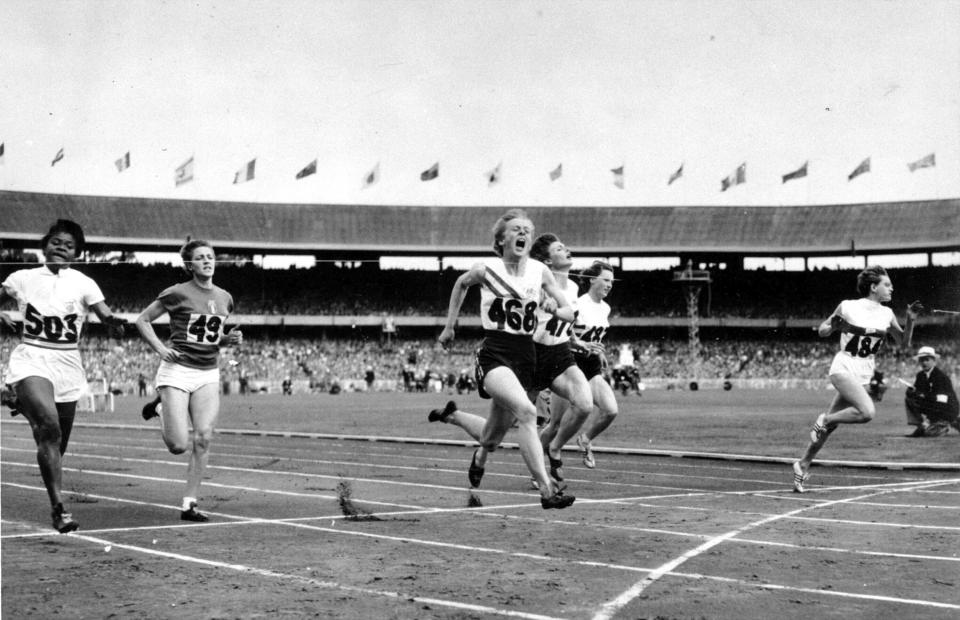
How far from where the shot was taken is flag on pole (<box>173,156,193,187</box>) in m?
51.0

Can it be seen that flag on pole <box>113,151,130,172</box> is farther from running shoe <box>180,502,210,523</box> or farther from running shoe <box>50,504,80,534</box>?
running shoe <box>50,504,80,534</box>

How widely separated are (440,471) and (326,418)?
14.8 meters

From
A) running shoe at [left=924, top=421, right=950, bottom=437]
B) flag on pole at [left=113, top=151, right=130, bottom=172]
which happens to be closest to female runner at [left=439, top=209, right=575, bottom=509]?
running shoe at [left=924, top=421, right=950, bottom=437]

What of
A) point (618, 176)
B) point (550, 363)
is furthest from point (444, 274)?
point (550, 363)

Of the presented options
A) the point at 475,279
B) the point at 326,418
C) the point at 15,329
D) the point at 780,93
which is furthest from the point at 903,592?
Answer: the point at 326,418

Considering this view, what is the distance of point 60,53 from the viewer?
753 cm

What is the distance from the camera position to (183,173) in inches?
2023

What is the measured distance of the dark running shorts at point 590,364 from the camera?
36.0 ft

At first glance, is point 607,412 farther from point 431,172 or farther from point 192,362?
point 431,172

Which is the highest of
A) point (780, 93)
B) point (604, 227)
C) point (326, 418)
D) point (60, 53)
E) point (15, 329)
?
point (604, 227)

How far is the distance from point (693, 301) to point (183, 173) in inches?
1049

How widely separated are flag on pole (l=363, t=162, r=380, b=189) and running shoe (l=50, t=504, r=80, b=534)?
51396mm

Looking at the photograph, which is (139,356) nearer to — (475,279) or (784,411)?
(784,411)

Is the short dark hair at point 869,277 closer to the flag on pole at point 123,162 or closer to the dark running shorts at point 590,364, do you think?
the dark running shorts at point 590,364
